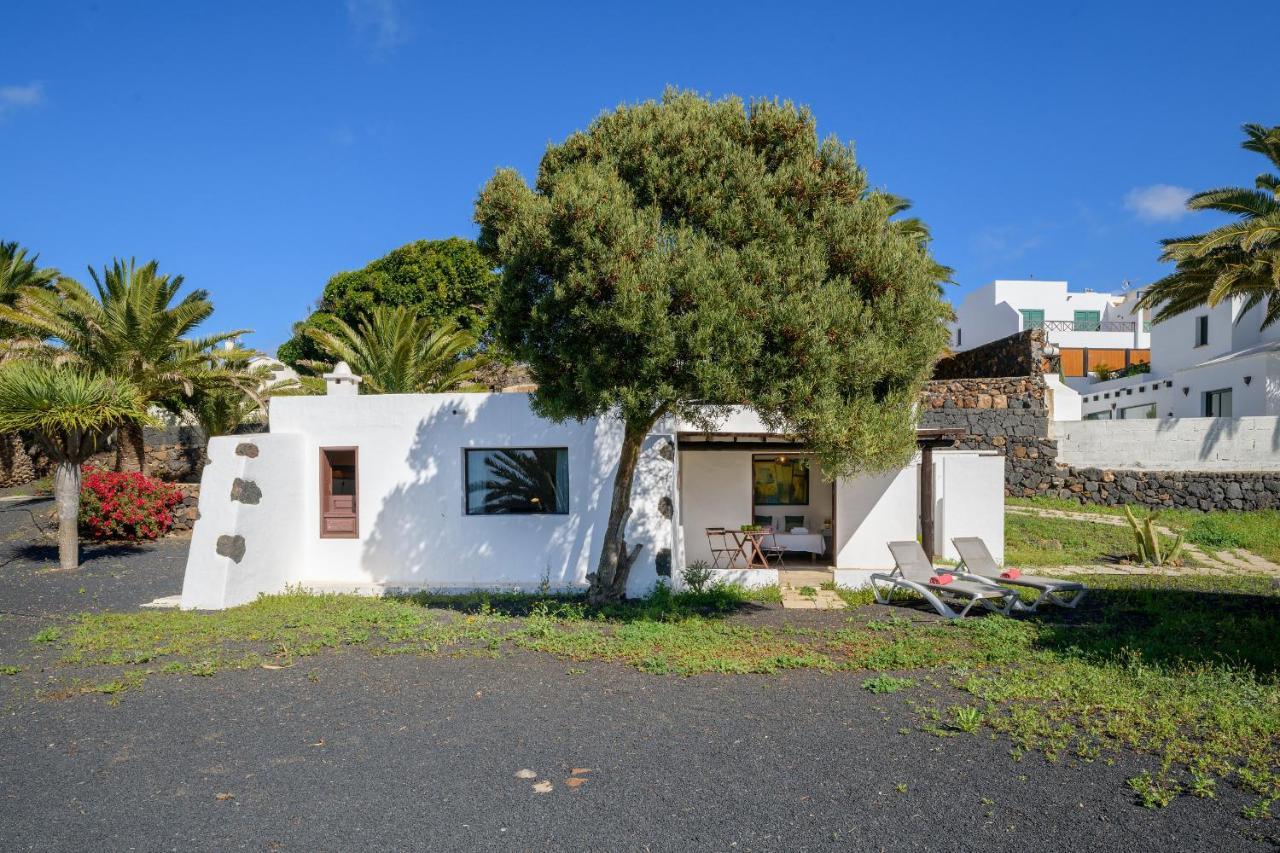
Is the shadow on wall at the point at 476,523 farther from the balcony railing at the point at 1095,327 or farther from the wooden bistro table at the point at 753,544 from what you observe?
the balcony railing at the point at 1095,327

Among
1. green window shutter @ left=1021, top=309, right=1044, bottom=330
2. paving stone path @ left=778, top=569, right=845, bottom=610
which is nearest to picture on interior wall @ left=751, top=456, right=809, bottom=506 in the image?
paving stone path @ left=778, top=569, right=845, bottom=610

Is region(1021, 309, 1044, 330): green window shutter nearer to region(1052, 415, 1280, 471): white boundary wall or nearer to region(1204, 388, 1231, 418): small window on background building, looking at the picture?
region(1204, 388, 1231, 418): small window on background building

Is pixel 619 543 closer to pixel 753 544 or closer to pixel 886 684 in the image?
pixel 753 544

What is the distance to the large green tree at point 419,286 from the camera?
31.1 m

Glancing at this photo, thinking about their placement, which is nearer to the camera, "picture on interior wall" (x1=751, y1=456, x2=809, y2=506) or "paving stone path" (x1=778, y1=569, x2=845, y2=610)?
"paving stone path" (x1=778, y1=569, x2=845, y2=610)

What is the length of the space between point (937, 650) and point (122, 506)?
12.9 metres

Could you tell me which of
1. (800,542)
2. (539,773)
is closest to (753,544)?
(800,542)

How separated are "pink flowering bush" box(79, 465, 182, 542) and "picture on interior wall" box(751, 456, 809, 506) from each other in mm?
10812

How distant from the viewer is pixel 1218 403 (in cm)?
2369

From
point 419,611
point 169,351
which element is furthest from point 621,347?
point 169,351

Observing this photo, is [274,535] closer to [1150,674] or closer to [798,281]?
[798,281]

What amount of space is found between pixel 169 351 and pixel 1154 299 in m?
22.0

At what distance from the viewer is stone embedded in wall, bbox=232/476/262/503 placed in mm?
10547

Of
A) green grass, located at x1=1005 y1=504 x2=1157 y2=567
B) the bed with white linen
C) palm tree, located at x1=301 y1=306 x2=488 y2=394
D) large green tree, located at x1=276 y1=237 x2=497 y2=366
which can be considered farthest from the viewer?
large green tree, located at x1=276 y1=237 x2=497 y2=366
